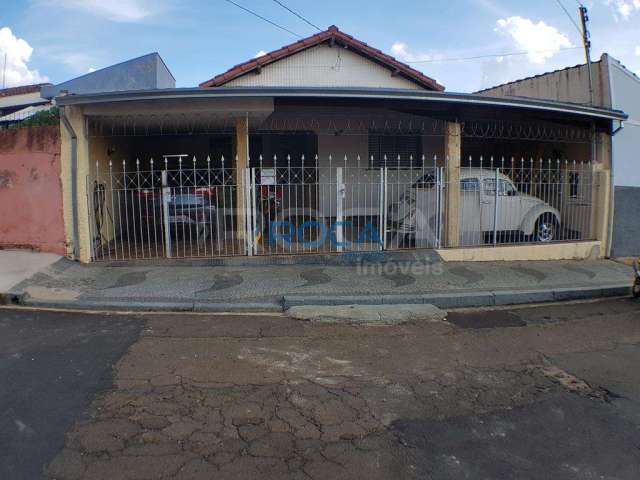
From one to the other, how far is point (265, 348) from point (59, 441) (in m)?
2.24

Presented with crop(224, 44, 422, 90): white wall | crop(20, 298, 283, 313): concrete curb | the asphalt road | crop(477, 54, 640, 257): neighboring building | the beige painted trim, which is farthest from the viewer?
crop(224, 44, 422, 90): white wall

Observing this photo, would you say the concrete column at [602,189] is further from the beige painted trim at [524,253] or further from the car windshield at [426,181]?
the car windshield at [426,181]

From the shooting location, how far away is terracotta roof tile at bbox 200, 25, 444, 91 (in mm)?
12969

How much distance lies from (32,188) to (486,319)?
8012 millimetres

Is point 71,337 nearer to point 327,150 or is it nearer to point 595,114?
point 327,150

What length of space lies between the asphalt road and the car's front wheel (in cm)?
842

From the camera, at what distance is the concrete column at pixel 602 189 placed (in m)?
10.8

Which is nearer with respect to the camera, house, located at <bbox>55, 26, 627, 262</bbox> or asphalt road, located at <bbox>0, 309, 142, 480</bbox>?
asphalt road, located at <bbox>0, 309, 142, 480</bbox>

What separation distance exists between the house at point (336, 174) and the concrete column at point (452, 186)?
0.07ft

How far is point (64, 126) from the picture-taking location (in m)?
8.43

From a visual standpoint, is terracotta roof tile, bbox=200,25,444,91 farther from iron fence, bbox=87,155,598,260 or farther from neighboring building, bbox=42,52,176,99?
iron fence, bbox=87,155,598,260

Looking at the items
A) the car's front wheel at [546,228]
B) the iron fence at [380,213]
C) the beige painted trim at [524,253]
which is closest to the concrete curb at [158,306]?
the iron fence at [380,213]

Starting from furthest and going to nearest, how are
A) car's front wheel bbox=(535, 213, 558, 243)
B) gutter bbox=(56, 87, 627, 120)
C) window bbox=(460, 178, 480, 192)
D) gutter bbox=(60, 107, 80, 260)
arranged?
car's front wheel bbox=(535, 213, 558, 243), window bbox=(460, 178, 480, 192), gutter bbox=(60, 107, 80, 260), gutter bbox=(56, 87, 627, 120)

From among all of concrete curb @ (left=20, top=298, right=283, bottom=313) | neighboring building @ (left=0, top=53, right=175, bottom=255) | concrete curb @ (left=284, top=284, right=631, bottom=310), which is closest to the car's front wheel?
concrete curb @ (left=284, top=284, right=631, bottom=310)
